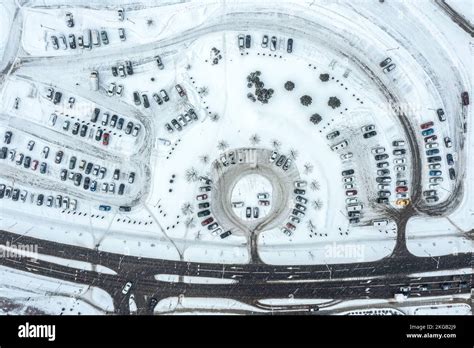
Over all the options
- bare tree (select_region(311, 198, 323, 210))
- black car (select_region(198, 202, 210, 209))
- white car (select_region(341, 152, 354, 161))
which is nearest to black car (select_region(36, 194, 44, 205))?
black car (select_region(198, 202, 210, 209))

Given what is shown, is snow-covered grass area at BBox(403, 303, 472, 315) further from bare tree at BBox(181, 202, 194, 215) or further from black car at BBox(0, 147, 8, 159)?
black car at BBox(0, 147, 8, 159)

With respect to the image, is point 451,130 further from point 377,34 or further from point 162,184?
point 162,184

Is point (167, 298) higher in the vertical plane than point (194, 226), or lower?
lower

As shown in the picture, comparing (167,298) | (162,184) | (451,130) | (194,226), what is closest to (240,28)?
(162,184)

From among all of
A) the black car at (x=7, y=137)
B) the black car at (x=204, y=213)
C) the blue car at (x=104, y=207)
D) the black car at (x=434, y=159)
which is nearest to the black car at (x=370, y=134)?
the black car at (x=434, y=159)

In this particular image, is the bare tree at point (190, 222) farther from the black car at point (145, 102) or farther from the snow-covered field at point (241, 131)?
the black car at point (145, 102)
